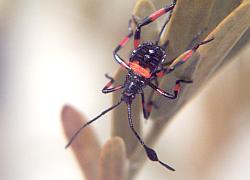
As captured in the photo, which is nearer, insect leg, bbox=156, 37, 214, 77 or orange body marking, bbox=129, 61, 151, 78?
insect leg, bbox=156, 37, 214, 77

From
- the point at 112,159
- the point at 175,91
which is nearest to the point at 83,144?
the point at 112,159

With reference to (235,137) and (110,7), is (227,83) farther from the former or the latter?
(110,7)

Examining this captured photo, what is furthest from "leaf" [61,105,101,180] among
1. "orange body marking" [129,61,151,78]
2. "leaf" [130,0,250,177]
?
"orange body marking" [129,61,151,78]

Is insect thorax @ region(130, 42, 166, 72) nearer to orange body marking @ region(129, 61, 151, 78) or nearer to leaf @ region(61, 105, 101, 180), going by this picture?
orange body marking @ region(129, 61, 151, 78)

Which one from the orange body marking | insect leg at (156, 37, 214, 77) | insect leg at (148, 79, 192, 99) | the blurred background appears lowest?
the blurred background

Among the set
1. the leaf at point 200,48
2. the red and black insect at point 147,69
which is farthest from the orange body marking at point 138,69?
the leaf at point 200,48

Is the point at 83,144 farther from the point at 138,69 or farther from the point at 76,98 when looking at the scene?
the point at 76,98
